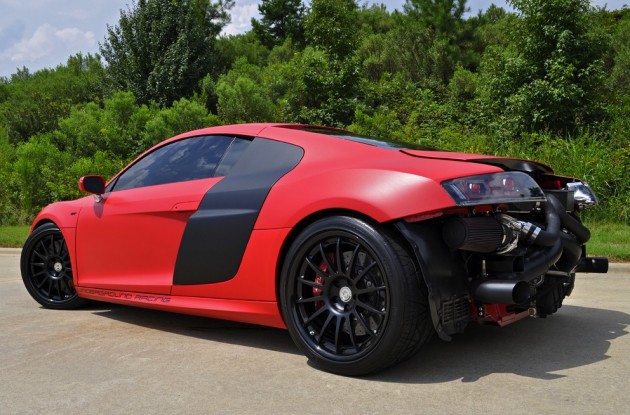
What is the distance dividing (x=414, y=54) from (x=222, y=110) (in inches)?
486

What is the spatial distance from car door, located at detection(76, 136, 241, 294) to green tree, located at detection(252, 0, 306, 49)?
36.7m

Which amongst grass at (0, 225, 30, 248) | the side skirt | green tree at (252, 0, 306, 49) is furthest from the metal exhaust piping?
green tree at (252, 0, 306, 49)

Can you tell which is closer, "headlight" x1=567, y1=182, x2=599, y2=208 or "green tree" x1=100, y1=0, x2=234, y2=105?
"headlight" x1=567, y1=182, x2=599, y2=208

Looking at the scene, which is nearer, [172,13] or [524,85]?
[524,85]

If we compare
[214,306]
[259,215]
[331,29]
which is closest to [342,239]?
[259,215]

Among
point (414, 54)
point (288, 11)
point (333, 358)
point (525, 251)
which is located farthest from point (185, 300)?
point (288, 11)

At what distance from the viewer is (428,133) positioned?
17141 millimetres

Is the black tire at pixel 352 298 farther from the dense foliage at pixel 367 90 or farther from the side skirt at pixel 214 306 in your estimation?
the dense foliage at pixel 367 90

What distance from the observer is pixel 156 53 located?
1187 inches

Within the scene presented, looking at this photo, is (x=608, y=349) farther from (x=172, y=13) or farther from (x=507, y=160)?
(x=172, y=13)

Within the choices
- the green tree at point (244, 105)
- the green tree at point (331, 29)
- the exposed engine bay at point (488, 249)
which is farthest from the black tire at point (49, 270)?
the green tree at point (331, 29)

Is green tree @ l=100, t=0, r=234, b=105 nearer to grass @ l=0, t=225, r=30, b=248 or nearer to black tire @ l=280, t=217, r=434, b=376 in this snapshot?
grass @ l=0, t=225, r=30, b=248

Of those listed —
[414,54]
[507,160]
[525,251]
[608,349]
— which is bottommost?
[608,349]

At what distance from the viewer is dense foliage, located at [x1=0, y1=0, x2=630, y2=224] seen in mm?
14883
